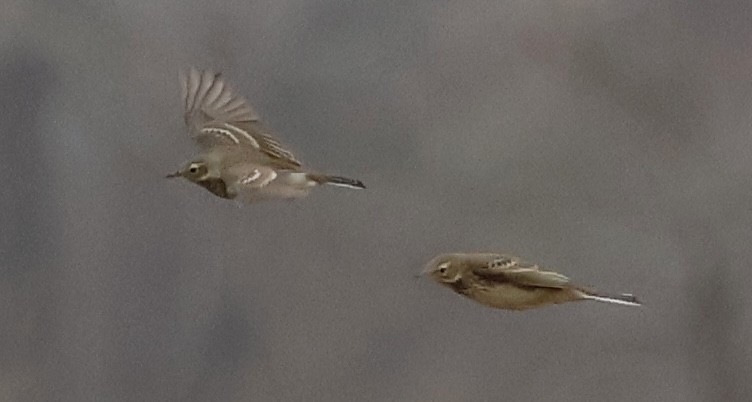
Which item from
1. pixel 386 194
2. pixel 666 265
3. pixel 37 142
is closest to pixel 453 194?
pixel 386 194

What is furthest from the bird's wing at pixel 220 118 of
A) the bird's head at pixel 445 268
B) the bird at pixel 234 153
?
the bird's head at pixel 445 268

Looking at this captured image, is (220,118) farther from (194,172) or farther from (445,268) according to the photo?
(445,268)

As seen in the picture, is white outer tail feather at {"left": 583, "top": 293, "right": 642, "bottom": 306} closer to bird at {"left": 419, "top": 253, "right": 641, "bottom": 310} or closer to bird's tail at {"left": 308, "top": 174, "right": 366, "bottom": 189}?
bird at {"left": 419, "top": 253, "right": 641, "bottom": 310}

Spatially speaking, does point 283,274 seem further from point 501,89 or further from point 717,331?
point 717,331

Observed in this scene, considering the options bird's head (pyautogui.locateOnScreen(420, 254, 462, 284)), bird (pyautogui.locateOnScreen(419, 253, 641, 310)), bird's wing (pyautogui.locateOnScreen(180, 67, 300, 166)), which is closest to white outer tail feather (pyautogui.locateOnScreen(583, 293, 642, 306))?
bird (pyautogui.locateOnScreen(419, 253, 641, 310))

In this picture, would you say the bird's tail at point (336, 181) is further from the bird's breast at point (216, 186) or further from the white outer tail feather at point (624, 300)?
the white outer tail feather at point (624, 300)

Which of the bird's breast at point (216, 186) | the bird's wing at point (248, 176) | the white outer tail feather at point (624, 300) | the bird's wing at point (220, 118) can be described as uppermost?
the bird's wing at point (220, 118)

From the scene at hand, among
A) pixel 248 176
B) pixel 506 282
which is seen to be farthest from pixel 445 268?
pixel 248 176
